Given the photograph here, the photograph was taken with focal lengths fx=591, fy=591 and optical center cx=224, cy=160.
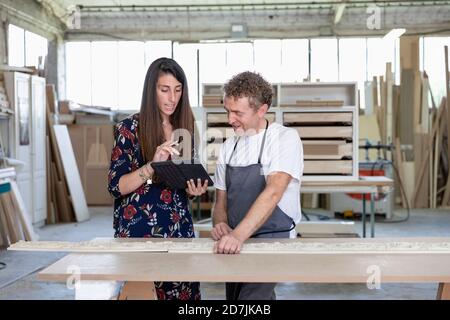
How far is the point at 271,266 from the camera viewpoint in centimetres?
186

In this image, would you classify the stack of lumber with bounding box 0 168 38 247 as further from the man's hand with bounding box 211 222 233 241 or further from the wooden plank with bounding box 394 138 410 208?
the wooden plank with bounding box 394 138 410 208

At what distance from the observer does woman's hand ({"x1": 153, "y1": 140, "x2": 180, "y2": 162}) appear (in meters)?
2.21

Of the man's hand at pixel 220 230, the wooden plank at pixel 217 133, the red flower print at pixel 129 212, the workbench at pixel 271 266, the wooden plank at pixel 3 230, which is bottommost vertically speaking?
the wooden plank at pixel 3 230

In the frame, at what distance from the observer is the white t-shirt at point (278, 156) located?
2.21 metres

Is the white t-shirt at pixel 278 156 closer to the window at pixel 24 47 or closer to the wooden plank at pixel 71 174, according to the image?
the wooden plank at pixel 71 174

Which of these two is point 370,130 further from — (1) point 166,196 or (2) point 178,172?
(2) point 178,172

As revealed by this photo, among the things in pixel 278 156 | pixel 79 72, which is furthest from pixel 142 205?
pixel 79 72

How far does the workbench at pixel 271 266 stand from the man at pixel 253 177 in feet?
0.29

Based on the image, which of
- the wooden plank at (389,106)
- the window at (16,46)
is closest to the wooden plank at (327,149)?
the wooden plank at (389,106)

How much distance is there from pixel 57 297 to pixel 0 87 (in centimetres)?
362
